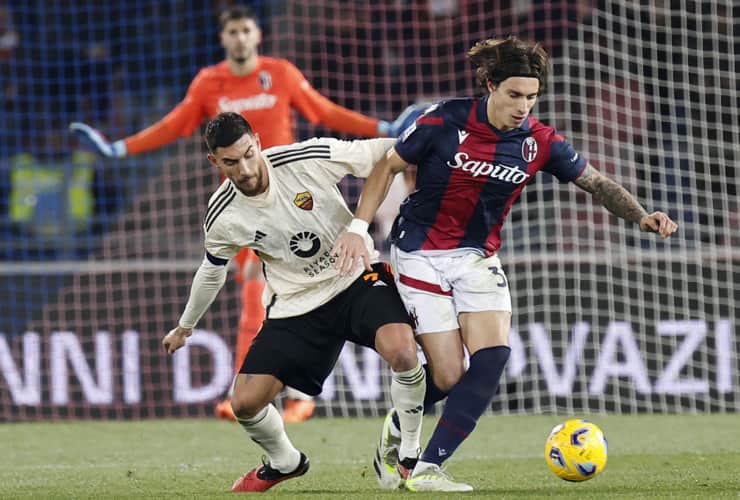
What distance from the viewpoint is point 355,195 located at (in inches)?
426

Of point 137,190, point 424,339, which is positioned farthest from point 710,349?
point 137,190

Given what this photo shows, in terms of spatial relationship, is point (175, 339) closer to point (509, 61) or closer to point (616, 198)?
point (509, 61)

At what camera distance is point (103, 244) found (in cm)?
1115

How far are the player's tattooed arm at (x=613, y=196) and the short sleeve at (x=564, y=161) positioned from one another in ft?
0.11

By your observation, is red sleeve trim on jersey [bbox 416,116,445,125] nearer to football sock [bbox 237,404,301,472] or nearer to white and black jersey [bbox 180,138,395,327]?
white and black jersey [bbox 180,138,395,327]

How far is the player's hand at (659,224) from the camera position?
4969mm

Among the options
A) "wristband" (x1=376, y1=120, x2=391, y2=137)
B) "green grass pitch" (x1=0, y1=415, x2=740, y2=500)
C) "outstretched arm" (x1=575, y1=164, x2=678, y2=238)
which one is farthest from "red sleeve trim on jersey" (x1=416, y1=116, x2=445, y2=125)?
"wristband" (x1=376, y1=120, x2=391, y2=137)

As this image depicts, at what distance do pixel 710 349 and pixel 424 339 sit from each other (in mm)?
4526

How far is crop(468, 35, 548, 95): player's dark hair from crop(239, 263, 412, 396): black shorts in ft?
3.23

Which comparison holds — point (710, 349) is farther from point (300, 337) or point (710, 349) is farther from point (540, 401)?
point (300, 337)

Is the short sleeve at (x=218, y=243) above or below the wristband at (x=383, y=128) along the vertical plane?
below

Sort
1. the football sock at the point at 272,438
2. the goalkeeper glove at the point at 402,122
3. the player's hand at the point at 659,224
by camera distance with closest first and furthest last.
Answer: the player's hand at the point at 659,224
the football sock at the point at 272,438
the goalkeeper glove at the point at 402,122

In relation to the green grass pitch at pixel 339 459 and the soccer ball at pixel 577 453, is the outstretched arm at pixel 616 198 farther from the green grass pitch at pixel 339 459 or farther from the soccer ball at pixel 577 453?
the green grass pitch at pixel 339 459

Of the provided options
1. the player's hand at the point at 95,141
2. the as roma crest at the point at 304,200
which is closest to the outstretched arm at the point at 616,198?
the as roma crest at the point at 304,200
